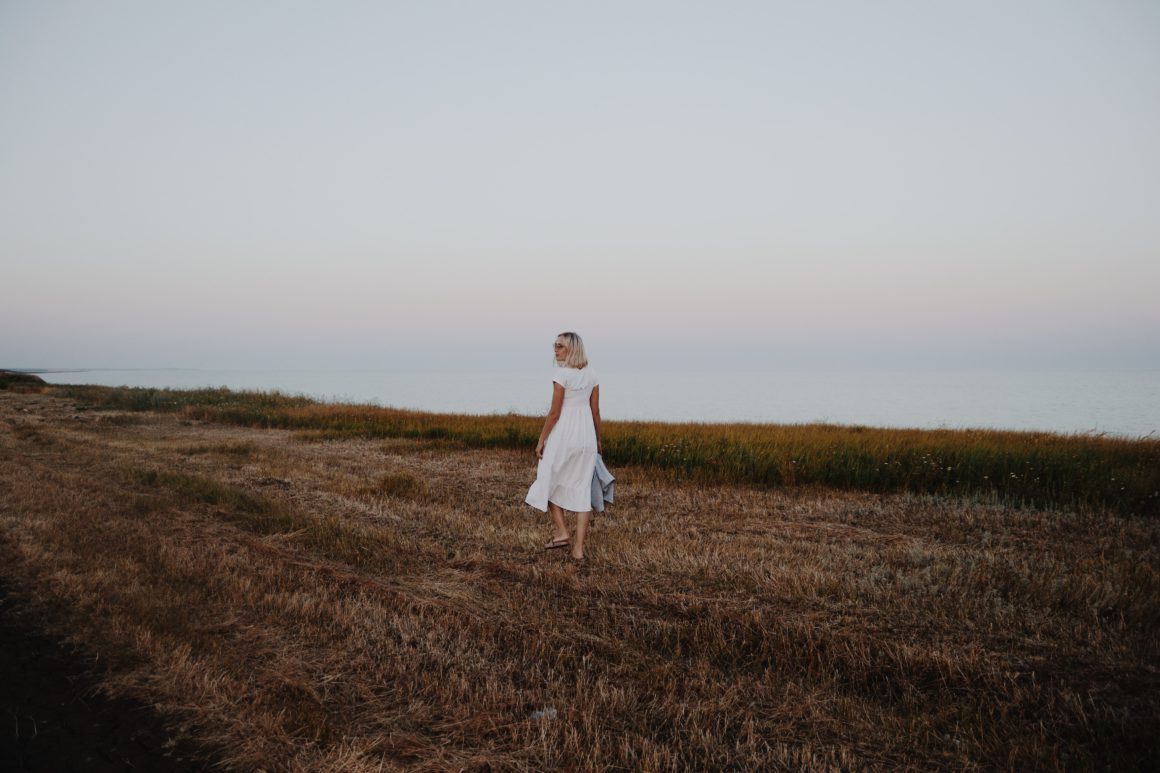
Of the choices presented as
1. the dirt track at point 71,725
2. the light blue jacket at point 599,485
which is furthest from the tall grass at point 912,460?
the dirt track at point 71,725

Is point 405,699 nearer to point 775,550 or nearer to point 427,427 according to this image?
point 775,550

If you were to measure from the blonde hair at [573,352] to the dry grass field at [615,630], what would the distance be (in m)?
2.06

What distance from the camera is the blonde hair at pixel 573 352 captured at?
659cm

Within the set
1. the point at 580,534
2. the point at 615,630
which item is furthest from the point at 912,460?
the point at 615,630

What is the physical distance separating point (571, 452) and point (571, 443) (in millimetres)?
95

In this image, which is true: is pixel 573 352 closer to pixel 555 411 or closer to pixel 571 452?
pixel 555 411

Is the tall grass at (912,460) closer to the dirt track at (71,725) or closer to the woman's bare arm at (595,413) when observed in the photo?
the woman's bare arm at (595,413)

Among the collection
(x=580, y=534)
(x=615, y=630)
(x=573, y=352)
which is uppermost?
(x=573, y=352)

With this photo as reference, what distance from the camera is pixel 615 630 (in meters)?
4.79

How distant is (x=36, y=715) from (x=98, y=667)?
1.87ft

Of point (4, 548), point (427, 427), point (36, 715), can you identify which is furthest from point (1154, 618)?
point (427, 427)

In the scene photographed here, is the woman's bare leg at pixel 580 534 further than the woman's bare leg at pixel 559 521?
No

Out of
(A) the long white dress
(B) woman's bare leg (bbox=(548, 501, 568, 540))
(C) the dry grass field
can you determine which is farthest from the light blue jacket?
(C) the dry grass field

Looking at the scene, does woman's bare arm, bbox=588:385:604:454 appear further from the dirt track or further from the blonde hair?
the dirt track
